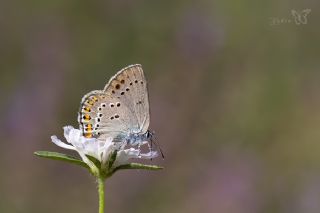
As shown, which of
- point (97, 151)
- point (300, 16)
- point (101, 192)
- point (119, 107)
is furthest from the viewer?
point (300, 16)

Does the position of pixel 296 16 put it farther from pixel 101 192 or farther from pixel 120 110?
pixel 101 192

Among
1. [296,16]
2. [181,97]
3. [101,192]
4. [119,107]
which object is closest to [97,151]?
[101,192]

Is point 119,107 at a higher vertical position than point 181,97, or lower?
higher

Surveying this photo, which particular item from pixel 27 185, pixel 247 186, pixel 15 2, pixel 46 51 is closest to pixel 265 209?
pixel 247 186

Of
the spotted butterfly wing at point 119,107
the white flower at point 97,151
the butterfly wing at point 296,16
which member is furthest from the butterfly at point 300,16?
the white flower at point 97,151

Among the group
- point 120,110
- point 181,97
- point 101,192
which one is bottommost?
point 181,97

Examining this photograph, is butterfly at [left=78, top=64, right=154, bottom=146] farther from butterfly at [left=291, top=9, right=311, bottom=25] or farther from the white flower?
butterfly at [left=291, top=9, right=311, bottom=25]

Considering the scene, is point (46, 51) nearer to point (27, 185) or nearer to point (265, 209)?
point (27, 185)
